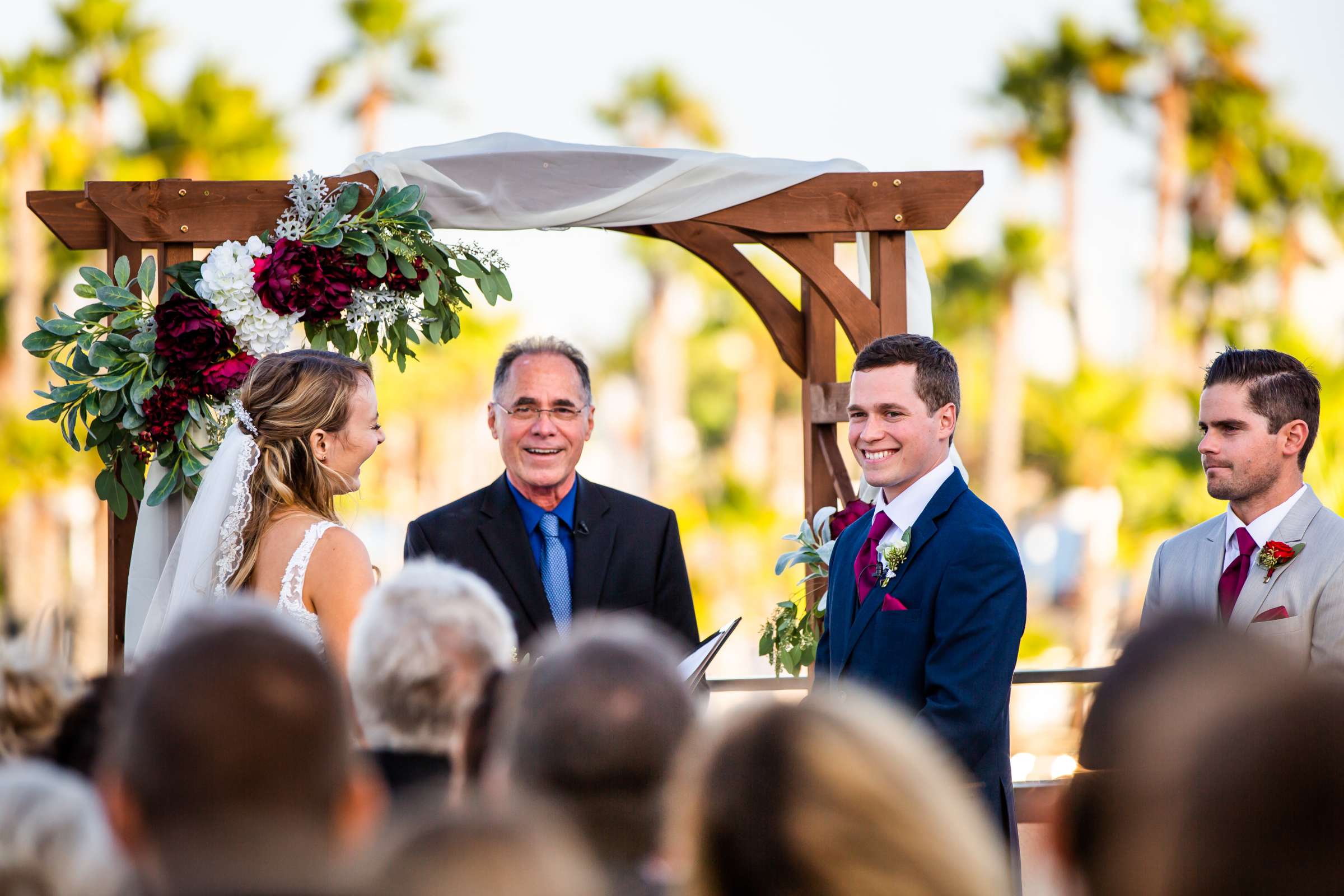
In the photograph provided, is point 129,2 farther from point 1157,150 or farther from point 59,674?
point 59,674

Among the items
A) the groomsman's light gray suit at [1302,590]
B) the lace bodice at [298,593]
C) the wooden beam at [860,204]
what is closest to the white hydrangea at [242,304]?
the lace bodice at [298,593]

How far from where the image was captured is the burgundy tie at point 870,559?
4.17m

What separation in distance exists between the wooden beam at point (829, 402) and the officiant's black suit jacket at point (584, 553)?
0.84 meters

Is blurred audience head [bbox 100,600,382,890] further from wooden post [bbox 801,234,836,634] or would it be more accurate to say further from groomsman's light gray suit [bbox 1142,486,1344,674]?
wooden post [bbox 801,234,836,634]

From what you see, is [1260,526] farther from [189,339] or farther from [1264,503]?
[189,339]

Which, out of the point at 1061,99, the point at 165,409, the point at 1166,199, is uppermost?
the point at 1061,99

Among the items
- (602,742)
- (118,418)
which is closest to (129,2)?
(118,418)

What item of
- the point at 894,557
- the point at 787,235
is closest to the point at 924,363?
the point at 894,557

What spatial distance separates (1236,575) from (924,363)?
3.62ft

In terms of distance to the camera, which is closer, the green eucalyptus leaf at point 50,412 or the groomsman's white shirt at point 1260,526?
the groomsman's white shirt at point 1260,526

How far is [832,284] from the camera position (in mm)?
5551

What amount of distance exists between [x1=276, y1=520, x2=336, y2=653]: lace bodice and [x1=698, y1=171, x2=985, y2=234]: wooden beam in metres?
2.29

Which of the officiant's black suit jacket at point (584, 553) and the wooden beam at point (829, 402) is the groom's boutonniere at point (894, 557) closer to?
the officiant's black suit jacket at point (584, 553)

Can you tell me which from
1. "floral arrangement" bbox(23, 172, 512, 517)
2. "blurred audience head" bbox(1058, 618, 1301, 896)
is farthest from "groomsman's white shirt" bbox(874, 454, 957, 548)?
"blurred audience head" bbox(1058, 618, 1301, 896)
